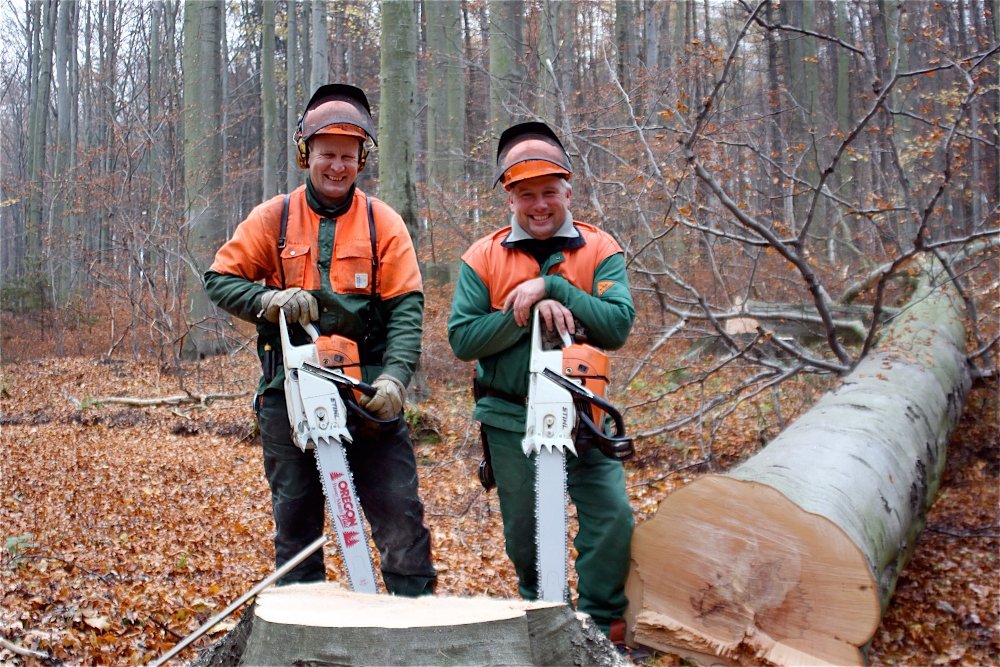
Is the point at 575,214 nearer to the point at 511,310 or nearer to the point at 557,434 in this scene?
the point at 511,310

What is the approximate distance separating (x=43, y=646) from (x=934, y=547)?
4.72 m

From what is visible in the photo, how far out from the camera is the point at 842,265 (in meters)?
12.1

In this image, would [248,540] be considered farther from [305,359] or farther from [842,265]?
[842,265]

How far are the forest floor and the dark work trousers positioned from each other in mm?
810

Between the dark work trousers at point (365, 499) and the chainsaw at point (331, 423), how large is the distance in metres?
0.20

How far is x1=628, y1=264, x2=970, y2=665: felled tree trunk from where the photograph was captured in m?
2.73

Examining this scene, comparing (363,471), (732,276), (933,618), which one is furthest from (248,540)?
(732,276)

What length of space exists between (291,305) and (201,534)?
9.23ft

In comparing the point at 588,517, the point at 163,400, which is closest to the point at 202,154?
the point at 163,400

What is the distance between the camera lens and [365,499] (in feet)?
10.4

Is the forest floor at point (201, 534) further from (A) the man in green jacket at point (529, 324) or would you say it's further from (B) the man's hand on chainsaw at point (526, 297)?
(B) the man's hand on chainsaw at point (526, 297)

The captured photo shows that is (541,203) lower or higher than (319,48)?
lower

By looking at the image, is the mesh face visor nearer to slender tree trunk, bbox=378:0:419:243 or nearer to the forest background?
the forest background

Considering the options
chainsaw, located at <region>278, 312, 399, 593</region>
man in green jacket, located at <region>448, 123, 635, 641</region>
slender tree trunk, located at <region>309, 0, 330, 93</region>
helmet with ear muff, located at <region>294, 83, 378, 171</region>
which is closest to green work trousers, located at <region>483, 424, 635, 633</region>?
man in green jacket, located at <region>448, 123, 635, 641</region>
